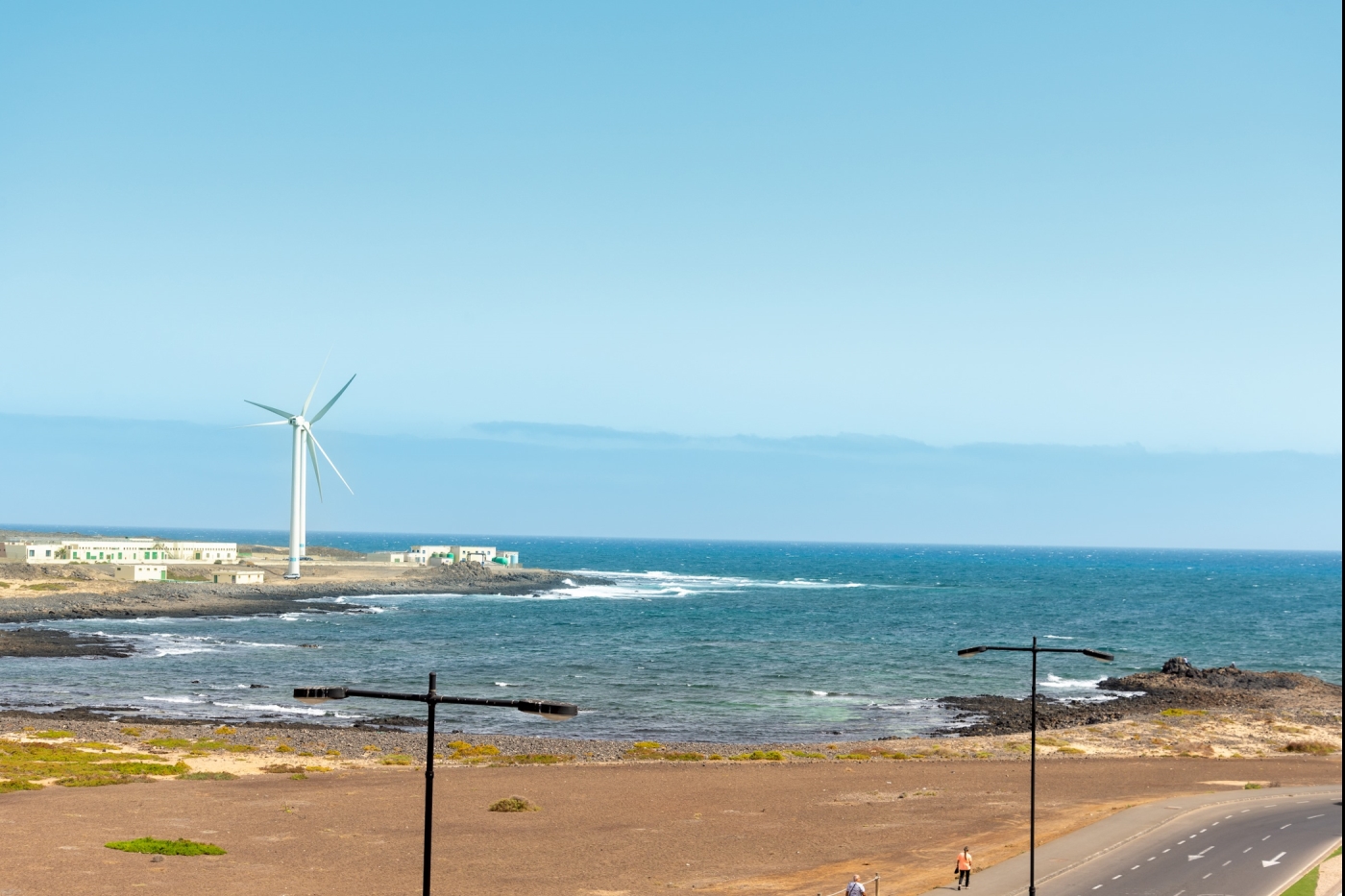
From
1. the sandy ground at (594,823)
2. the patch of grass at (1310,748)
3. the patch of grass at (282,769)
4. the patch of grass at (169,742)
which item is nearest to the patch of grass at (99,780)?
the sandy ground at (594,823)

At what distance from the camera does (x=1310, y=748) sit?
7156 cm

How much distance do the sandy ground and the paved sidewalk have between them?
3.76 ft

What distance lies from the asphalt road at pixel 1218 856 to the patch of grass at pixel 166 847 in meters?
29.2

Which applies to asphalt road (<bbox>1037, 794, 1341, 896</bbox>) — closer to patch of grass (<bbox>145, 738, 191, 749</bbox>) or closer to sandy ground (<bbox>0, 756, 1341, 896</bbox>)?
sandy ground (<bbox>0, 756, 1341, 896</bbox>)

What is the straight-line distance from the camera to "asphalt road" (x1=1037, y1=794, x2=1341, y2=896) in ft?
124

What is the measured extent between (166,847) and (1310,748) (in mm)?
64596

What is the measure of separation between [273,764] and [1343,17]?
61.1m

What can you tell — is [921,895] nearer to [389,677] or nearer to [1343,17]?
[1343,17]

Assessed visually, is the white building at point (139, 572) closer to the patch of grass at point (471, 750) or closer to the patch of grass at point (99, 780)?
the patch of grass at point (471, 750)

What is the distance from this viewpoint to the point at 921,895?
1467 inches

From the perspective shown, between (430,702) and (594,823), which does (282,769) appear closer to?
(594,823)

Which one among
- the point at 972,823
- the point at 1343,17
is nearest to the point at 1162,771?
the point at 972,823

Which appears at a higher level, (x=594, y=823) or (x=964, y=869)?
(x=964, y=869)

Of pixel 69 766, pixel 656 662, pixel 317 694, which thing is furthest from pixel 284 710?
pixel 317 694
